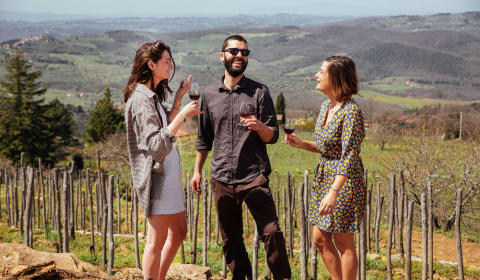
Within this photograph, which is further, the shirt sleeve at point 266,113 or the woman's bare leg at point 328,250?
the shirt sleeve at point 266,113

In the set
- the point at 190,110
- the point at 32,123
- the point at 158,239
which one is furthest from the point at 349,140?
the point at 32,123

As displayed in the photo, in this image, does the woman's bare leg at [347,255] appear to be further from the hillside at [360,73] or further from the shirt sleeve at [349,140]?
the hillside at [360,73]

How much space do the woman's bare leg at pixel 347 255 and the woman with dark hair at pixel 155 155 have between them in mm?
1041

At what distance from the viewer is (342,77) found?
111 inches

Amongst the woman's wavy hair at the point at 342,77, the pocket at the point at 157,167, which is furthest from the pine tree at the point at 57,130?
the woman's wavy hair at the point at 342,77

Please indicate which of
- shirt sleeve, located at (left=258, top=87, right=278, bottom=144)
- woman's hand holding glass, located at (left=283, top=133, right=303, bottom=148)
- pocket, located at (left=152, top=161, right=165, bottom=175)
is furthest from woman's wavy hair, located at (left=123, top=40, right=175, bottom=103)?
woman's hand holding glass, located at (left=283, top=133, right=303, bottom=148)

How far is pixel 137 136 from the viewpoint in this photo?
9.32ft

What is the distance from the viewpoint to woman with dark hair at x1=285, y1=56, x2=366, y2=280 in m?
2.77

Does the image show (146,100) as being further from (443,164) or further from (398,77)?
(398,77)

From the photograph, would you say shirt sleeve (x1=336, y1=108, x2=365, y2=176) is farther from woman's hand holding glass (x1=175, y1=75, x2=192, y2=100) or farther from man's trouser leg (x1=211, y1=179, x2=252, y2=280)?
woman's hand holding glass (x1=175, y1=75, x2=192, y2=100)

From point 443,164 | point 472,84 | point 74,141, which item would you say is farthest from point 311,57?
point 443,164

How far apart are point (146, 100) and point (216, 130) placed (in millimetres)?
725

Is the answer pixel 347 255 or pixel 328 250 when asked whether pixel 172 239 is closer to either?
pixel 328 250

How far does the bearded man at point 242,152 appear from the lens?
324 cm
